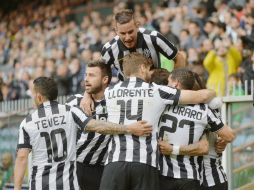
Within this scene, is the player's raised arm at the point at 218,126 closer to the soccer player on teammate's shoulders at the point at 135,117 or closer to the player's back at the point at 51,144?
the soccer player on teammate's shoulders at the point at 135,117

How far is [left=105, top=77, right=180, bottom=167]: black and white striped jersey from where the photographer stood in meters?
7.54

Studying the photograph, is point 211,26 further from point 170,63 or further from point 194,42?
point 170,63

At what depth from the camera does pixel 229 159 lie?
10.9m

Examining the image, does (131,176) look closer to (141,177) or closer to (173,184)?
(141,177)

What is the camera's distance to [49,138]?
8094mm

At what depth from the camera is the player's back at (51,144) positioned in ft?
26.6

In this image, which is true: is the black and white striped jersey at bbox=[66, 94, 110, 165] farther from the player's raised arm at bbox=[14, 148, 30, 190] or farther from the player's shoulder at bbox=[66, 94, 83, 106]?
the player's raised arm at bbox=[14, 148, 30, 190]

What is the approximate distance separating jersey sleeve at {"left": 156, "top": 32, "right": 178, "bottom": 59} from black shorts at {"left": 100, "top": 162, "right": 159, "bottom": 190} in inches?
68.2

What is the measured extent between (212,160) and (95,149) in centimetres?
130

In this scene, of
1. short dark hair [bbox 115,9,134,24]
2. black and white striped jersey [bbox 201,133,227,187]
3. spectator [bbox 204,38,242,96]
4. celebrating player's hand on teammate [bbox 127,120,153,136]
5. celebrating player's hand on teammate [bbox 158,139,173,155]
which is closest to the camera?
celebrating player's hand on teammate [bbox 127,120,153,136]

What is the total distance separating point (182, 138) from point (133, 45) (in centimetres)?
133

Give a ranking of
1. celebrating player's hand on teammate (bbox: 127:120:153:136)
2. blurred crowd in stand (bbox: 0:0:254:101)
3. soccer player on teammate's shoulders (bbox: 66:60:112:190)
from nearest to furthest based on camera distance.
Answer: celebrating player's hand on teammate (bbox: 127:120:153:136)
soccer player on teammate's shoulders (bbox: 66:60:112:190)
blurred crowd in stand (bbox: 0:0:254:101)

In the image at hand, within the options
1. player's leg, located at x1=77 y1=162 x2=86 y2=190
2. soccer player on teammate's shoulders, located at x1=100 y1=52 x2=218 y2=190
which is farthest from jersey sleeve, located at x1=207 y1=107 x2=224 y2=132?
player's leg, located at x1=77 y1=162 x2=86 y2=190

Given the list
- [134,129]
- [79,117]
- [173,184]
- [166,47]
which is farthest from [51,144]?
[166,47]
